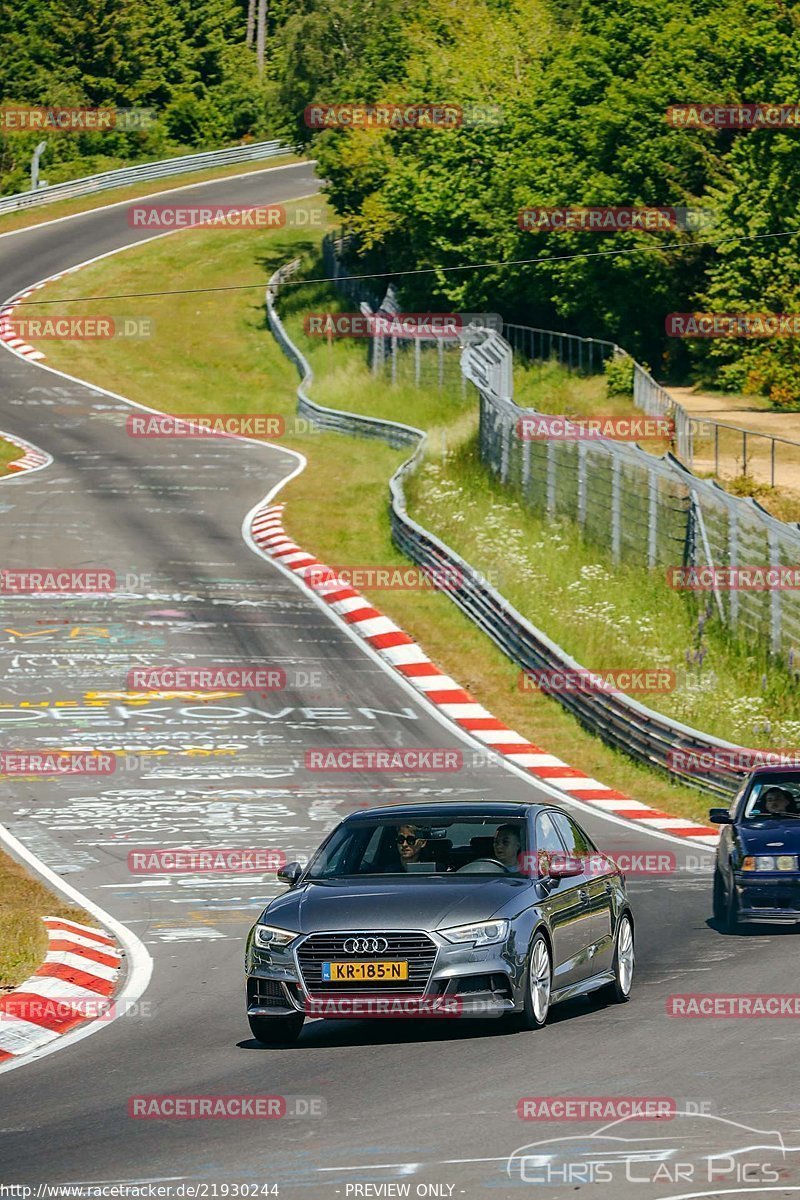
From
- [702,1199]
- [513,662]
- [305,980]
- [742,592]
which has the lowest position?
[513,662]

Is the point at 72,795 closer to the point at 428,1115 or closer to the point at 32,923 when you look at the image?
the point at 32,923

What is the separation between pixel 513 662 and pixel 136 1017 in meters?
19.1

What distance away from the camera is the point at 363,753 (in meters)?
26.8

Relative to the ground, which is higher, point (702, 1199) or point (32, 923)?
point (702, 1199)

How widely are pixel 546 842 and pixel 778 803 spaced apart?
5.24 metres

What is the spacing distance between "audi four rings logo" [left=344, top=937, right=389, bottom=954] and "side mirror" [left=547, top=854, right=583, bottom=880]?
5.02ft

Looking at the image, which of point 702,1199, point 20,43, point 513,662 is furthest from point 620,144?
point 20,43

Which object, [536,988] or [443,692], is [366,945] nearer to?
[536,988]

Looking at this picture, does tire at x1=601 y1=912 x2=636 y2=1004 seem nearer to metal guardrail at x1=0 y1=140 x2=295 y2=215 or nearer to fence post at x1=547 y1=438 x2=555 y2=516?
fence post at x1=547 y1=438 x2=555 y2=516

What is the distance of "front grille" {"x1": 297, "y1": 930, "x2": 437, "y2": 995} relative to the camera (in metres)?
11.4

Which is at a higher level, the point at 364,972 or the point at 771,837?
the point at 364,972

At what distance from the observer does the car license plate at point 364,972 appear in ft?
37.6

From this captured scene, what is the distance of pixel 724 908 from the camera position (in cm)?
1697

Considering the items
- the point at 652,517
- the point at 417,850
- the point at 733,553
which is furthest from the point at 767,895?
the point at 652,517
